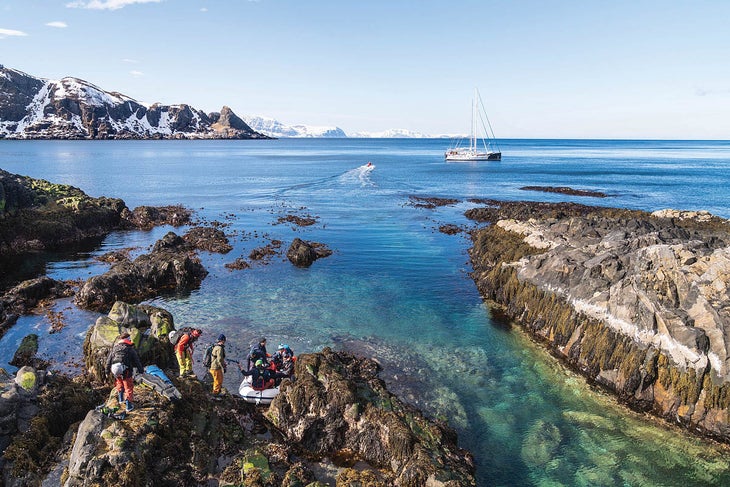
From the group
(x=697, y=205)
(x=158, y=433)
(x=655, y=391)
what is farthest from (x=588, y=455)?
(x=697, y=205)

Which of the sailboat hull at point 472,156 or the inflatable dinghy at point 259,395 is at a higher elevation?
the sailboat hull at point 472,156

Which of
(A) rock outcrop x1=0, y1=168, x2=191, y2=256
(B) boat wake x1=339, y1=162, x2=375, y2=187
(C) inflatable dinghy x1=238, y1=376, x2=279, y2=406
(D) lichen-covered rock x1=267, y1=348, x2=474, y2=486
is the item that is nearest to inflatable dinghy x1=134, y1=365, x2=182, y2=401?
(C) inflatable dinghy x1=238, y1=376, x2=279, y2=406

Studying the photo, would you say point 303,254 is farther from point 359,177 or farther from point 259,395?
point 359,177

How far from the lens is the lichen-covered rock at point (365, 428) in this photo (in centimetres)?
1393

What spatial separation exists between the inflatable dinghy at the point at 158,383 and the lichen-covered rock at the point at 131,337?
4129 millimetres

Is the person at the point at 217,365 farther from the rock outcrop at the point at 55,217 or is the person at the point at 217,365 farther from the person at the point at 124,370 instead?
the rock outcrop at the point at 55,217

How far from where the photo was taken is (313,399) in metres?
16.5

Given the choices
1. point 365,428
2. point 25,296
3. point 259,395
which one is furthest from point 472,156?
point 365,428

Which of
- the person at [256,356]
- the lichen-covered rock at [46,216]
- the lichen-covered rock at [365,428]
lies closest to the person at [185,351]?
the person at [256,356]

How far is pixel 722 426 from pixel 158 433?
69.2ft

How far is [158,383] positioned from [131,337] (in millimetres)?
5110

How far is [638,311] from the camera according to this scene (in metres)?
20.9

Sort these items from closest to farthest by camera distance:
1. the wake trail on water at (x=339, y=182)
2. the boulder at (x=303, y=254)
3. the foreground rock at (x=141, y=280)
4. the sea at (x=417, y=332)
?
the sea at (x=417, y=332) < the foreground rock at (x=141, y=280) < the boulder at (x=303, y=254) < the wake trail on water at (x=339, y=182)

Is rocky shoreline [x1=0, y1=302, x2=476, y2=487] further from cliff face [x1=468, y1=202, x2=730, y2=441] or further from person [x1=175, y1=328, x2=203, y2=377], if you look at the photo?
cliff face [x1=468, y1=202, x2=730, y2=441]
